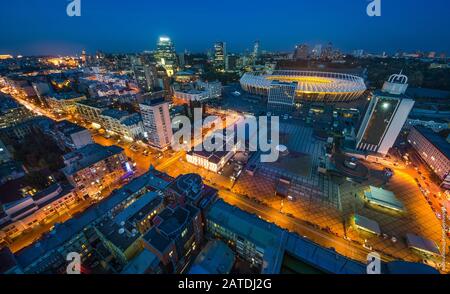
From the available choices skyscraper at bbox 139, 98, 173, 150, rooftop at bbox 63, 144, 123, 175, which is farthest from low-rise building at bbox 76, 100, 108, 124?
rooftop at bbox 63, 144, 123, 175

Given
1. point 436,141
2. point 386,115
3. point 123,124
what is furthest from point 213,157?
point 436,141

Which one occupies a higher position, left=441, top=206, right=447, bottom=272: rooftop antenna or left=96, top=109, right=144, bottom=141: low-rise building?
left=96, top=109, right=144, bottom=141: low-rise building

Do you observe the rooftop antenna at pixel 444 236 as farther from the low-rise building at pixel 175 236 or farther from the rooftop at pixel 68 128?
the rooftop at pixel 68 128

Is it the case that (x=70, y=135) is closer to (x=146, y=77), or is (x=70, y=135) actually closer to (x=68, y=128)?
(x=68, y=128)

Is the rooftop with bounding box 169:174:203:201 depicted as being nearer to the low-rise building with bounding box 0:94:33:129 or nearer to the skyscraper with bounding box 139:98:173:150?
the skyscraper with bounding box 139:98:173:150

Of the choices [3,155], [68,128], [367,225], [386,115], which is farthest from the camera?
[68,128]

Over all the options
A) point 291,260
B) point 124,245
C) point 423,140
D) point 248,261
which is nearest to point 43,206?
point 124,245
